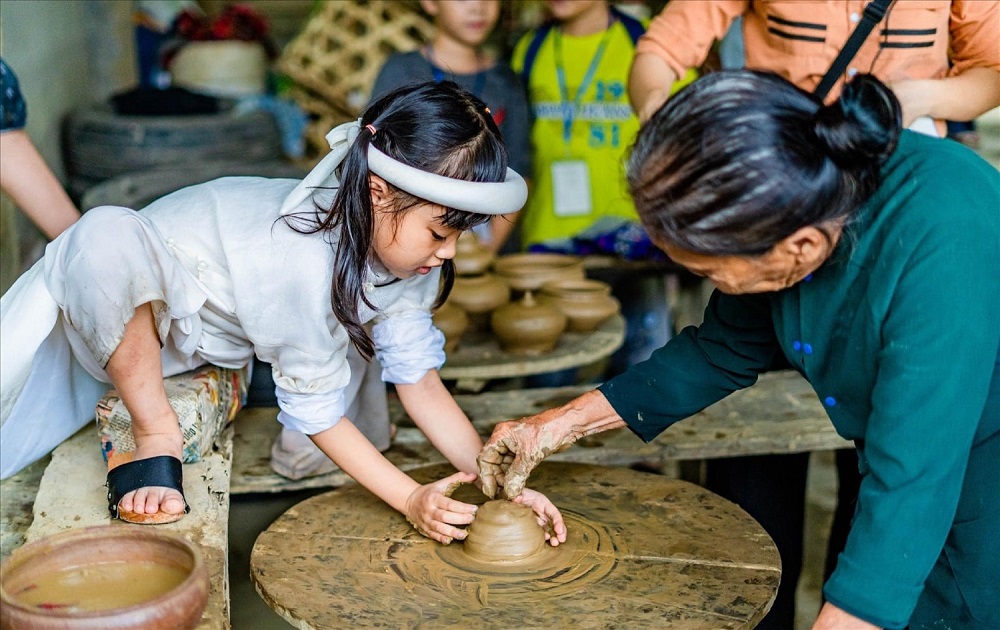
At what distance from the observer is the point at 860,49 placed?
2676 mm

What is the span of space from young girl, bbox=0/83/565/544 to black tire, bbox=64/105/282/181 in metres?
2.60

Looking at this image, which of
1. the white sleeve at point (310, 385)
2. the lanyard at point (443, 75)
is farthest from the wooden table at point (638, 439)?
the lanyard at point (443, 75)

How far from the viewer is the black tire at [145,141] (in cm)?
491

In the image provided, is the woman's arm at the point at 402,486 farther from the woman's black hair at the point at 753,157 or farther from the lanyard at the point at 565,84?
the lanyard at the point at 565,84

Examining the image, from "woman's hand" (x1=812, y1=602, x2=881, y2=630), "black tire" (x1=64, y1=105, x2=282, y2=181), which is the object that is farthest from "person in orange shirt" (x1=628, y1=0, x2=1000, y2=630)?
"black tire" (x1=64, y1=105, x2=282, y2=181)

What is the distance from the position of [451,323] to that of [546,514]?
1.45m

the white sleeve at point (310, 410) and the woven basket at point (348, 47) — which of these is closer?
the white sleeve at point (310, 410)

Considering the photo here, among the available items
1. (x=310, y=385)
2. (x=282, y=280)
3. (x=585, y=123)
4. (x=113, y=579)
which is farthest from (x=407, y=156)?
(x=585, y=123)

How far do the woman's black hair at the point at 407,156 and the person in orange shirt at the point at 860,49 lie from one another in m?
0.64

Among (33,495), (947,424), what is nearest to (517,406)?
(33,495)

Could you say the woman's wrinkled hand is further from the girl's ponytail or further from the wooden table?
the wooden table

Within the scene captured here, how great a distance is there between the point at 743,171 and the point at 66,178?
14.4 ft

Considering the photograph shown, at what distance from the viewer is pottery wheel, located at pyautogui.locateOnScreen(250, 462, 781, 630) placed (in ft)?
6.16

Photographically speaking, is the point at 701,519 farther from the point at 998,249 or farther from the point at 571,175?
the point at 571,175
